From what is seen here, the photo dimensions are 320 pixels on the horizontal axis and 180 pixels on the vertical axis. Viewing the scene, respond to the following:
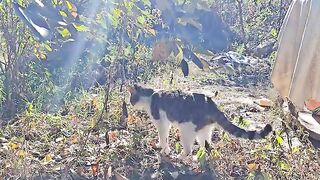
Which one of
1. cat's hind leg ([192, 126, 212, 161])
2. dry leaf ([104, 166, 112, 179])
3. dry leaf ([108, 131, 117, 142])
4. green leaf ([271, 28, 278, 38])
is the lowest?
dry leaf ([104, 166, 112, 179])

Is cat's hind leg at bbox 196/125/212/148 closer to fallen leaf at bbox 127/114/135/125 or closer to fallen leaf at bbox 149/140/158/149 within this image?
fallen leaf at bbox 149/140/158/149

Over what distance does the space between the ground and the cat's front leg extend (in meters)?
0.07

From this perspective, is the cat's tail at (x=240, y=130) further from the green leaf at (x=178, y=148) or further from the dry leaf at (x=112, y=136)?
the dry leaf at (x=112, y=136)

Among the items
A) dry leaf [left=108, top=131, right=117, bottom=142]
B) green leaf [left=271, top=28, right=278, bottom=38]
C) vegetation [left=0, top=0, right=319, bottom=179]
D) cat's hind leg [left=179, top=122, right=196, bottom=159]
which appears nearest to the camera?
vegetation [left=0, top=0, right=319, bottom=179]

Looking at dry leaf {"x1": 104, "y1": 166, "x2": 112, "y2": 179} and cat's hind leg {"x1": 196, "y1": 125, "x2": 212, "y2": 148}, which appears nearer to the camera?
dry leaf {"x1": 104, "y1": 166, "x2": 112, "y2": 179}

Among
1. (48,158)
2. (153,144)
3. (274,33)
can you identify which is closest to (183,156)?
(153,144)

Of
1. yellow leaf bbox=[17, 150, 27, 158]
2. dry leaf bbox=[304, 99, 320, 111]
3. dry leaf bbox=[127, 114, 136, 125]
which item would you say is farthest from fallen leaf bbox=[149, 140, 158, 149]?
dry leaf bbox=[304, 99, 320, 111]

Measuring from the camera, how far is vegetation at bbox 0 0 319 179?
239 centimetres

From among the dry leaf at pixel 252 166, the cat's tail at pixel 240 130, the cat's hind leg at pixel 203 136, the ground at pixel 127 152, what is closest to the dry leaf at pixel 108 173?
the ground at pixel 127 152

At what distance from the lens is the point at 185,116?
404 cm

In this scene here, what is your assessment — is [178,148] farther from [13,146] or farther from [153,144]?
[13,146]

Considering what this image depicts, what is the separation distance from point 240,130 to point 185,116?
1.58 ft

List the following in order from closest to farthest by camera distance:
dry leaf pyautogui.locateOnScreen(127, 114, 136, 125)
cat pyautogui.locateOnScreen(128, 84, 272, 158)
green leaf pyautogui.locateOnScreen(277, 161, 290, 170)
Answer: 1. green leaf pyautogui.locateOnScreen(277, 161, 290, 170)
2. cat pyautogui.locateOnScreen(128, 84, 272, 158)
3. dry leaf pyautogui.locateOnScreen(127, 114, 136, 125)

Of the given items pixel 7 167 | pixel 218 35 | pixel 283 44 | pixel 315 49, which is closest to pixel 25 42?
pixel 7 167
